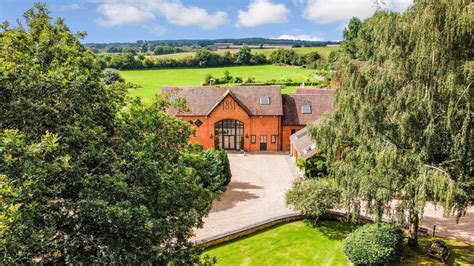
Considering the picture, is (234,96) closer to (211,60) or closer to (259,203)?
(259,203)

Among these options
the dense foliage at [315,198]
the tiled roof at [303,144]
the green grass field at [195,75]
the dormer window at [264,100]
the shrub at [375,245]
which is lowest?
the shrub at [375,245]

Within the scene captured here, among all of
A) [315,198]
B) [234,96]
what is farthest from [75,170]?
→ [234,96]

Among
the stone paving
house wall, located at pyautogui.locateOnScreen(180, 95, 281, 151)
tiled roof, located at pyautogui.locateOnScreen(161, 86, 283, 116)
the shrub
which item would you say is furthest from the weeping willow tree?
tiled roof, located at pyautogui.locateOnScreen(161, 86, 283, 116)

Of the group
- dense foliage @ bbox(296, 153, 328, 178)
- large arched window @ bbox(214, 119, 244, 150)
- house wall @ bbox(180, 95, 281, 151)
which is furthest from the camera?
large arched window @ bbox(214, 119, 244, 150)

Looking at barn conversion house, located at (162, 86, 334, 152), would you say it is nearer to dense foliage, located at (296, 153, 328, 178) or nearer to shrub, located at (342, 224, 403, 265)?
dense foliage, located at (296, 153, 328, 178)

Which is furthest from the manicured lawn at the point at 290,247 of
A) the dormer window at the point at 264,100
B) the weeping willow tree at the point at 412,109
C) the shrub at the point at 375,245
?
the dormer window at the point at 264,100

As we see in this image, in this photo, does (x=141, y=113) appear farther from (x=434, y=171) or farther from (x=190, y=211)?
(x=434, y=171)

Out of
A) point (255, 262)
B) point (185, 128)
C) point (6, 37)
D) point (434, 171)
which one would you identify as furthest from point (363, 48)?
point (6, 37)

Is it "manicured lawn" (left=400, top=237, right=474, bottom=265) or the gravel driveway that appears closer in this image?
"manicured lawn" (left=400, top=237, right=474, bottom=265)

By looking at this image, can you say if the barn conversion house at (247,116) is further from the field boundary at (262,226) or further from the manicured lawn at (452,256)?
the manicured lawn at (452,256)
